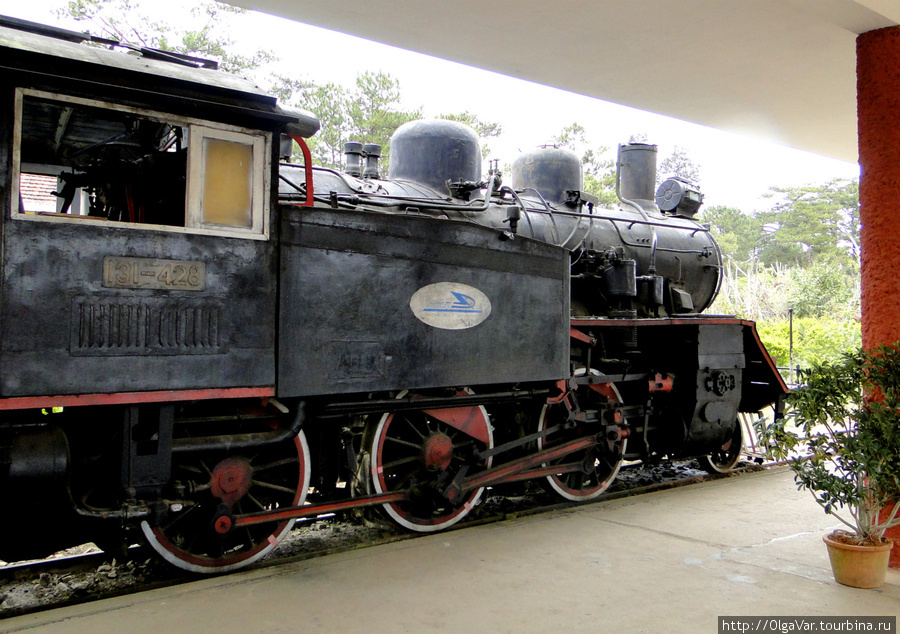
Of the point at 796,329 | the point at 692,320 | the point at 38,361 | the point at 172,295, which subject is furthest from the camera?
the point at 796,329

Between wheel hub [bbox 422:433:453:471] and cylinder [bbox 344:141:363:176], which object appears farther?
cylinder [bbox 344:141:363:176]

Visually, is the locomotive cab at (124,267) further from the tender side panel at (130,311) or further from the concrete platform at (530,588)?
the concrete platform at (530,588)

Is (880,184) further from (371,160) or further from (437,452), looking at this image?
(371,160)

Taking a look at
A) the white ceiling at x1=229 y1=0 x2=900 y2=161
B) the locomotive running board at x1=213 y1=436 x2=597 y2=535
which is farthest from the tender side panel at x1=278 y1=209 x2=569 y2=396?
the white ceiling at x1=229 y1=0 x2=900 y2=161

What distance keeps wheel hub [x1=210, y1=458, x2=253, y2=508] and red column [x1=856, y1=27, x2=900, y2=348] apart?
3.57m

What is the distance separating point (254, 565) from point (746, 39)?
433 centimetres

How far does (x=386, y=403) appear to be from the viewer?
430 cm

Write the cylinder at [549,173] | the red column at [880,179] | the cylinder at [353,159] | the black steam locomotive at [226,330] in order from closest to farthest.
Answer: the black steam locomotive at [226,330]
the red column at [880,179]
the cylinder at [353,159]
the cylinder at [549,173]

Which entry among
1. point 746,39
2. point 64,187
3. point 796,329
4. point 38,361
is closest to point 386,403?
point 38,361

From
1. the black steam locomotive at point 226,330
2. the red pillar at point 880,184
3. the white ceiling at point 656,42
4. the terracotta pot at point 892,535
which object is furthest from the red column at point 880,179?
the black steam locomotive at point 226,330

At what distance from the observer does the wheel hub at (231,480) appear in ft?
12.3

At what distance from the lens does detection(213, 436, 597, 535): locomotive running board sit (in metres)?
3.77

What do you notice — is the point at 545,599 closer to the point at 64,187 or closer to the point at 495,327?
the point at 495,327

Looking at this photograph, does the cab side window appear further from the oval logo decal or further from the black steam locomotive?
the oval logo decal
